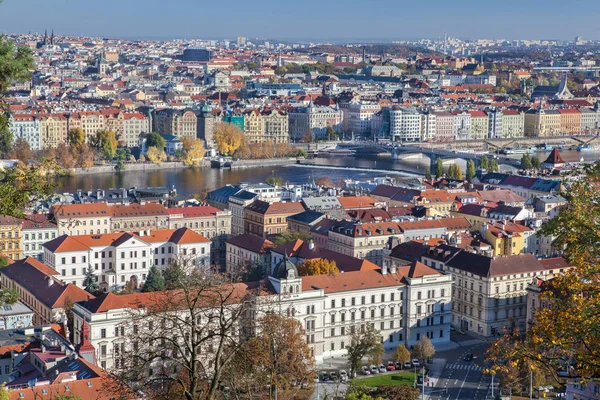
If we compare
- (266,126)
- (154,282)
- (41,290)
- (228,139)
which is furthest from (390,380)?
(266,126)

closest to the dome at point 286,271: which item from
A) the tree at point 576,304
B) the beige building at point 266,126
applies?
the tree at point 576,304

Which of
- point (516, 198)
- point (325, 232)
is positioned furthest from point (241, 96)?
point (325, 232)

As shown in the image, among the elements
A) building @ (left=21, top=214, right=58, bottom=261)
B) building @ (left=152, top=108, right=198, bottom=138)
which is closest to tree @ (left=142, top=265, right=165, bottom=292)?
building @ (left=21, top=214, right=58, bottom=261)

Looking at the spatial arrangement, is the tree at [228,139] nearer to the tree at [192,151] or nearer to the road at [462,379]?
the tree at [192,151]

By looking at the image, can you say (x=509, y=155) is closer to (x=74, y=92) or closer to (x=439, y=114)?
(x=439, y=114)

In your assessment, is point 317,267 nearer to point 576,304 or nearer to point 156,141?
point 576,304

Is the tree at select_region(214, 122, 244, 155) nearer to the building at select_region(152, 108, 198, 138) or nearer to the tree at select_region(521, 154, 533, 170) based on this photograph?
the building at select_region(152, 108, 198, 138)
